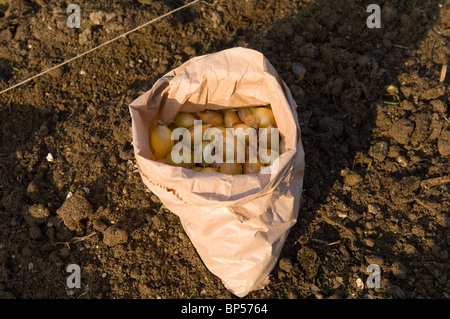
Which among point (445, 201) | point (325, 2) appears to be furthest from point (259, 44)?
point (445, 201)

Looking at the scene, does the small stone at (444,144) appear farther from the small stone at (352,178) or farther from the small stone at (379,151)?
the small stone at (352,178)

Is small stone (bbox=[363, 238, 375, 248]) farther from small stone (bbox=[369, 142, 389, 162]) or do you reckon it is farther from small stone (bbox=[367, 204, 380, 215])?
small stone (bbox=[369, 142, 389, 162])

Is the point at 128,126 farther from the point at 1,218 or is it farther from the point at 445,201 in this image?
the point at 445,201

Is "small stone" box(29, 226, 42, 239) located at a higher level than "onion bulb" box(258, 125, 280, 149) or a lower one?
lower

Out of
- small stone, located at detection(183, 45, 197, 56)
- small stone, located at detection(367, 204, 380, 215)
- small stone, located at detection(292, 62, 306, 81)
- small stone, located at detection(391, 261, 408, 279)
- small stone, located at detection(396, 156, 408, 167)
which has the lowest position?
small stone, located at detection(391, 261, 408, 279)

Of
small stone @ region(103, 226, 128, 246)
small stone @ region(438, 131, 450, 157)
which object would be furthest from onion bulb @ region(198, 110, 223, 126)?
small stone @ region(438, 131, 450, 157)

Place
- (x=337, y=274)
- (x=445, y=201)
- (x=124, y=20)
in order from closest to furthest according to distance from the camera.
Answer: (x=337, y=274), (x=445, y=201), (x=124, y=20)

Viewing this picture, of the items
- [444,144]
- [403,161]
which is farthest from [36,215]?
[444,144]
